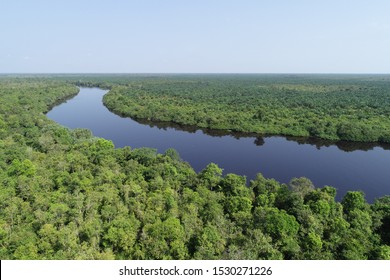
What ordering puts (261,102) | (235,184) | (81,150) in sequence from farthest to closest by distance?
(261,102) < (81,150) < (235,184)

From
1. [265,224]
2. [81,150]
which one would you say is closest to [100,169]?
[81,150]

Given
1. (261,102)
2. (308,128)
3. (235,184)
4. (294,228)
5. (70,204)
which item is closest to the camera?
(294,228)

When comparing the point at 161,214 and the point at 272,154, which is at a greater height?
the point at 161,214

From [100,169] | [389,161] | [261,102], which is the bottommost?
[389,161]

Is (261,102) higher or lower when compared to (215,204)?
higher

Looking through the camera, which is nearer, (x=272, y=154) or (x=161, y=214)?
(x=161, y=214)

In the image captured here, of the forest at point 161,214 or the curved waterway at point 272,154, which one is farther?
the curved waterway at point 272,154

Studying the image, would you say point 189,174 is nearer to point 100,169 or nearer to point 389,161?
point 100,169

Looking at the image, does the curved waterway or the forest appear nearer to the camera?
the forest
